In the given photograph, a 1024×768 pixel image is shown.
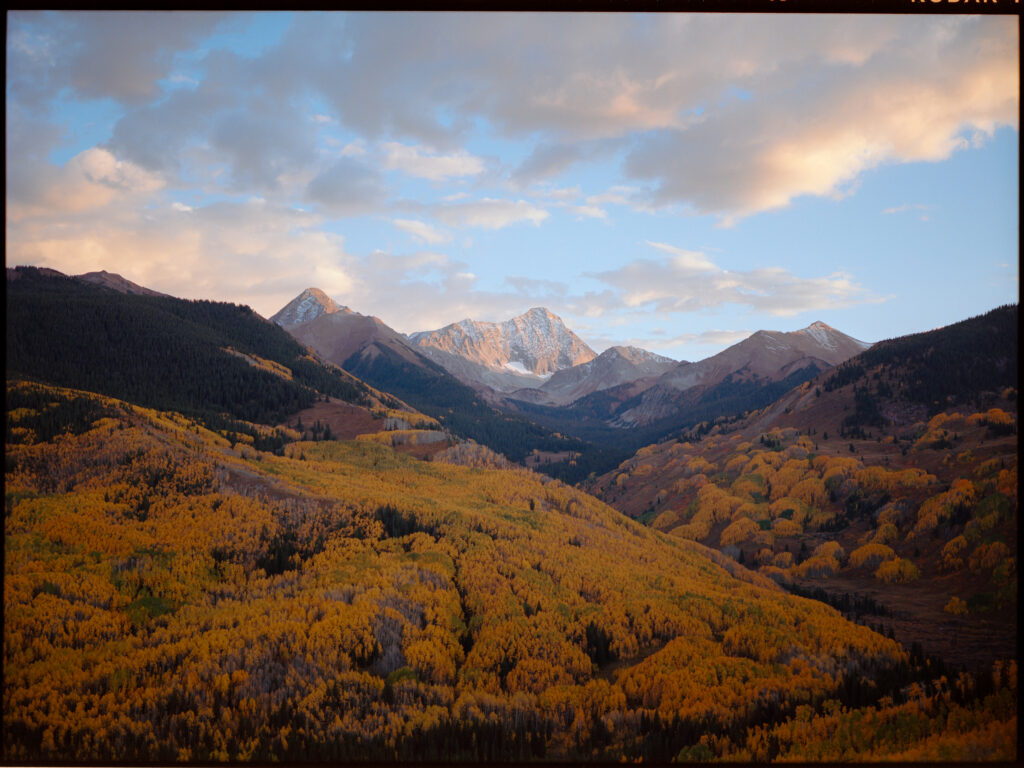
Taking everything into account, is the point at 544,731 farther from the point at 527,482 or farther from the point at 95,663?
the point at 527,482

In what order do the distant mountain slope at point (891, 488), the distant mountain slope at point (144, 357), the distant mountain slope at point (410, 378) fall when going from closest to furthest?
the distant mountain slope at point (891, 488) → the distant mountain slope at point (144, 357) → the distant mountain slope at point (410, 378)

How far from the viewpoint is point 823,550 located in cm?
2536

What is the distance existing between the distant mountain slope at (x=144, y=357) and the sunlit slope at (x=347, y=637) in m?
11.5

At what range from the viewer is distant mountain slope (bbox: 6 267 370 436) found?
101 ft

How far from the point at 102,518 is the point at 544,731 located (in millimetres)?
12201

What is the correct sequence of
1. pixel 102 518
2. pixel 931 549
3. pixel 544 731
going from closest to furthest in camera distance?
pixel 544 731 < pixel 102 518 < pixel 931 549

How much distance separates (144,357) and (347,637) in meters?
42.5

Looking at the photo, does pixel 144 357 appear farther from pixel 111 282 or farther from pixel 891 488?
pixel 891 488

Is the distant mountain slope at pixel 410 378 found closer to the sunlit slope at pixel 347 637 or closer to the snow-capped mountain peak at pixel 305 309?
the snow-capped mountain peak at pixel 305 309

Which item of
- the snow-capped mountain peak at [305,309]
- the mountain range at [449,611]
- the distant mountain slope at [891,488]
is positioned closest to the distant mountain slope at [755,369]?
the distant mountain slope at [891,488]

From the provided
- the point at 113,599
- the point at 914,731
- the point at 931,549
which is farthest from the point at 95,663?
the point at 931,549

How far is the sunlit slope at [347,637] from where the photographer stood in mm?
8203

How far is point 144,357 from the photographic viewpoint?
136ft

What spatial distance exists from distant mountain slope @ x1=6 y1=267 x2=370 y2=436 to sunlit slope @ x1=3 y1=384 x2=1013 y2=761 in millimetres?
11451
